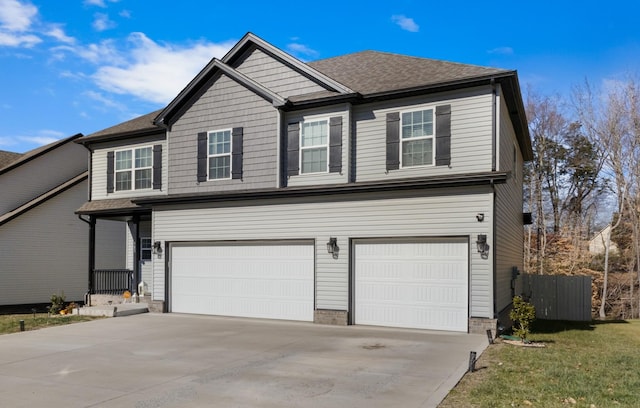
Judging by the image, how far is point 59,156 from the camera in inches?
925

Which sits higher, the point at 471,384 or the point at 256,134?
the point at 256,134

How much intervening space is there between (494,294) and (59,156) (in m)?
20.1

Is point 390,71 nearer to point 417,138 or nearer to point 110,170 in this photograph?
point 417,138

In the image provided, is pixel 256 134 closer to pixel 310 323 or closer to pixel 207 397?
pixel 310 323

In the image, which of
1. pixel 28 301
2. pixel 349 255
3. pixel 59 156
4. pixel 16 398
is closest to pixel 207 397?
pixel 16 398

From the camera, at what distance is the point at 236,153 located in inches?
613

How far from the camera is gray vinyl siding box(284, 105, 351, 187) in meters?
14.1

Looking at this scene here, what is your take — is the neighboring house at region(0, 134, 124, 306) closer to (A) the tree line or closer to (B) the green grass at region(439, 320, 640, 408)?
(B) the green grass at region(439, 320, 640, 408)

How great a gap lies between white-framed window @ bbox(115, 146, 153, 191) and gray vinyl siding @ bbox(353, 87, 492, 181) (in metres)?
8.22


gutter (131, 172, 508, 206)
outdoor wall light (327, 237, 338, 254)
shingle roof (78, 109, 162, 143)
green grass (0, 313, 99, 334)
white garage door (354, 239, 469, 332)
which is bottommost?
green grass (0, 313, 99, 334)

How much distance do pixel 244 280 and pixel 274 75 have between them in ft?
20.4

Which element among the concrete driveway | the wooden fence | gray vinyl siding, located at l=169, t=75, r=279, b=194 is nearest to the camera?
the concrete driveway

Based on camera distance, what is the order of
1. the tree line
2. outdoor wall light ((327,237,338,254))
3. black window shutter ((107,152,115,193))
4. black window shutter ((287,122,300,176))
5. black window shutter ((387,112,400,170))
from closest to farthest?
black window shutter ((387,112,400,170)) → outdoor wall light ((327,237,338,254)) → black window shutter ((287,122,300,176)) → black window shutter ((107,152,115,193)) → the tree line

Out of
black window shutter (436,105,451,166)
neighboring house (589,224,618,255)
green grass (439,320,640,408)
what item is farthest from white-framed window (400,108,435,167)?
neighboring house (589,224,618,255)
